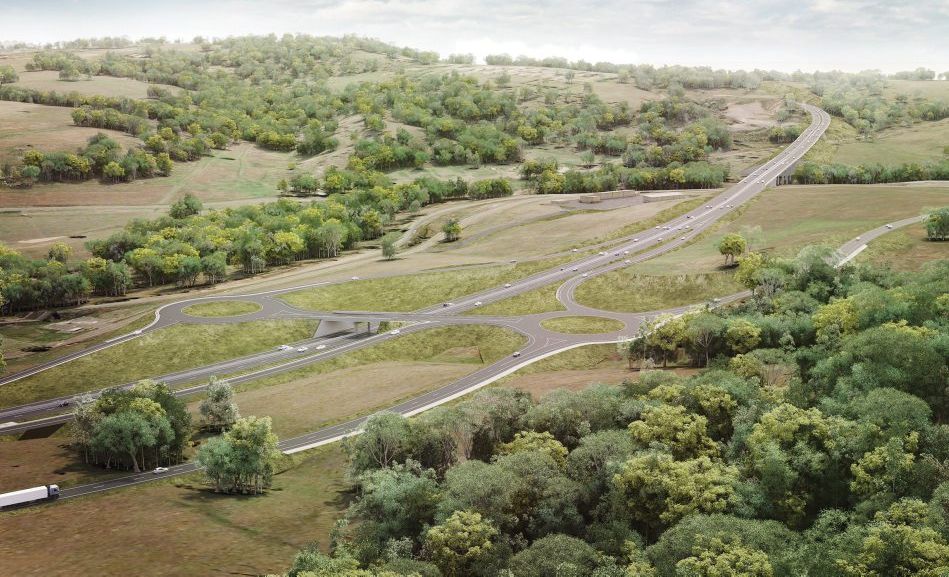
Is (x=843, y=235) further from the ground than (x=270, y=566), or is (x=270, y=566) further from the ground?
(x=843, y=235)

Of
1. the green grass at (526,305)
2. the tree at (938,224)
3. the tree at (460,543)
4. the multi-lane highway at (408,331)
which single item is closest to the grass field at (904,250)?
the tree at (938,224)

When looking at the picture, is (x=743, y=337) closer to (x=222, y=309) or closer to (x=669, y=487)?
(x=669, y=487)

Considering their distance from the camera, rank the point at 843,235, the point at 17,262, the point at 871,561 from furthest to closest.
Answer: the point at 17,262, the point at 843,235, the point at 871,561

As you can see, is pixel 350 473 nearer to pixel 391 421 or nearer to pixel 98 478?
pixel 391 421

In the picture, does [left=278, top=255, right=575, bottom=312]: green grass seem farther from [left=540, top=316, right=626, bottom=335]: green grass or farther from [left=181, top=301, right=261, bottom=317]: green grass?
[left=540, top=316, right=626, bottom=335]: green grass

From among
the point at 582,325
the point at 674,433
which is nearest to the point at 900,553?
the point at 674,433

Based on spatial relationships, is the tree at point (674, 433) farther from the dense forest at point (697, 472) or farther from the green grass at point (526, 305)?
the green grass at point (526, 305)

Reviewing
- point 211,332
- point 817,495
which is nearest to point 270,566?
point 817,495
